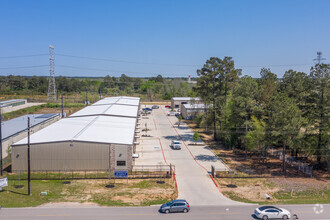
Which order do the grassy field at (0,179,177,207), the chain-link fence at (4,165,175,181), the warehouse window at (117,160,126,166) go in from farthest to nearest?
the warehouse window at (117,160,126,166)
the chain-link fence at (4,165,175,181)
the grassy field at (0,179,177,207)

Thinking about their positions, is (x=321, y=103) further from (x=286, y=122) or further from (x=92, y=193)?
(x=92, y=193)

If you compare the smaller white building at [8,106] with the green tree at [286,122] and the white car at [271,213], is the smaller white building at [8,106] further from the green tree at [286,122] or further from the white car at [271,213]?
the white car at [271,213]

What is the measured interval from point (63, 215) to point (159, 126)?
4022 cm

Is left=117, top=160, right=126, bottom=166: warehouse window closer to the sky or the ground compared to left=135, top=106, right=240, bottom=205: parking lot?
closer to the sky

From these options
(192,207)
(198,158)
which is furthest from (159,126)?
(192,207)

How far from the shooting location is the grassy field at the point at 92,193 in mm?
21609

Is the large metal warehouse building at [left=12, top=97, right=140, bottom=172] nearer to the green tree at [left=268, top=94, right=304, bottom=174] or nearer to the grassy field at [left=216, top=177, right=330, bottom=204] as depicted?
the grassy field at [left=216, top=177, right=330, bottom=204]

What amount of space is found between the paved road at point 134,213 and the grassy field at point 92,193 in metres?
1.11

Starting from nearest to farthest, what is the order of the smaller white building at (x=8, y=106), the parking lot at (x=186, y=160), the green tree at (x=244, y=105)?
1. the parking lot at (x=186, y=160)
2. the green tree at (x=244, y=105)
3. the smaller white building at (x=8, y=106)

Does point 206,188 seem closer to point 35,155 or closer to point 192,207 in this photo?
point 192,207

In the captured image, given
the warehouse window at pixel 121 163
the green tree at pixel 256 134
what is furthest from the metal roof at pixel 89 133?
the green tree at pixel 256 134

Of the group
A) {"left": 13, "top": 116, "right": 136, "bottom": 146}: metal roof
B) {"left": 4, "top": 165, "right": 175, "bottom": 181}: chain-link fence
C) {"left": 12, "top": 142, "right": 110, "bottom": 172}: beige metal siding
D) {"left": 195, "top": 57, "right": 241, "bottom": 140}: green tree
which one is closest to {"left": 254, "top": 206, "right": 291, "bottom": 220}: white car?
{"left": 4, "top": 165, "right": 175, "bottom": 181}: chain-link fence

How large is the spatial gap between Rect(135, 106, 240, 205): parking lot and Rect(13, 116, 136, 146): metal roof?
3580mm

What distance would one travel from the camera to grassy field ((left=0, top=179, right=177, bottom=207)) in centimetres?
2161
